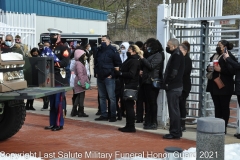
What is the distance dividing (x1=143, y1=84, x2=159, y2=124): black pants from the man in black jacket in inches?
33.0

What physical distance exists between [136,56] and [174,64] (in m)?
1.19

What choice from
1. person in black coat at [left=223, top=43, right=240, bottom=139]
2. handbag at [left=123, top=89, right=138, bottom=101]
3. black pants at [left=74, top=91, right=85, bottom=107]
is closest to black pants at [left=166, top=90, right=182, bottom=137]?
handbag at [left=123, top=89, right=138, bottom=101]

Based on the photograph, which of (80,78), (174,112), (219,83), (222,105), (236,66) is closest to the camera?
(236,66)

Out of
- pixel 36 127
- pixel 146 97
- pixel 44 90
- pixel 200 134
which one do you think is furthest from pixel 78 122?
pixel 200 134

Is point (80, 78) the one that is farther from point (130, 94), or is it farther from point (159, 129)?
point (159, 129)

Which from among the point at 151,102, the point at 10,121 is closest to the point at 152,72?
the point at 151,102

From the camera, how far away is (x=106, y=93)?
11672 millimetres

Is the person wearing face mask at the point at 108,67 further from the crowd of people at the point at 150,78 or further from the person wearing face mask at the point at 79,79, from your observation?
the person wearing face mask at the point at 79,79

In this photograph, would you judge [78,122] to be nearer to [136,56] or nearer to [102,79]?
[102,79]

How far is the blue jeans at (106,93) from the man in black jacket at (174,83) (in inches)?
85.2

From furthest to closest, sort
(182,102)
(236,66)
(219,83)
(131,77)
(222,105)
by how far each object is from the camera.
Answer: (182,102)
(131,77)
(222,105)
(219,83)
(236,66)

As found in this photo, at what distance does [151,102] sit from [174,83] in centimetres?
108

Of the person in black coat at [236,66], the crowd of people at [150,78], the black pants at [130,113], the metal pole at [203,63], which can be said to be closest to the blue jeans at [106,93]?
the crowd of people at [150,78]

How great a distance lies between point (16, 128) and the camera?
8977 mm
